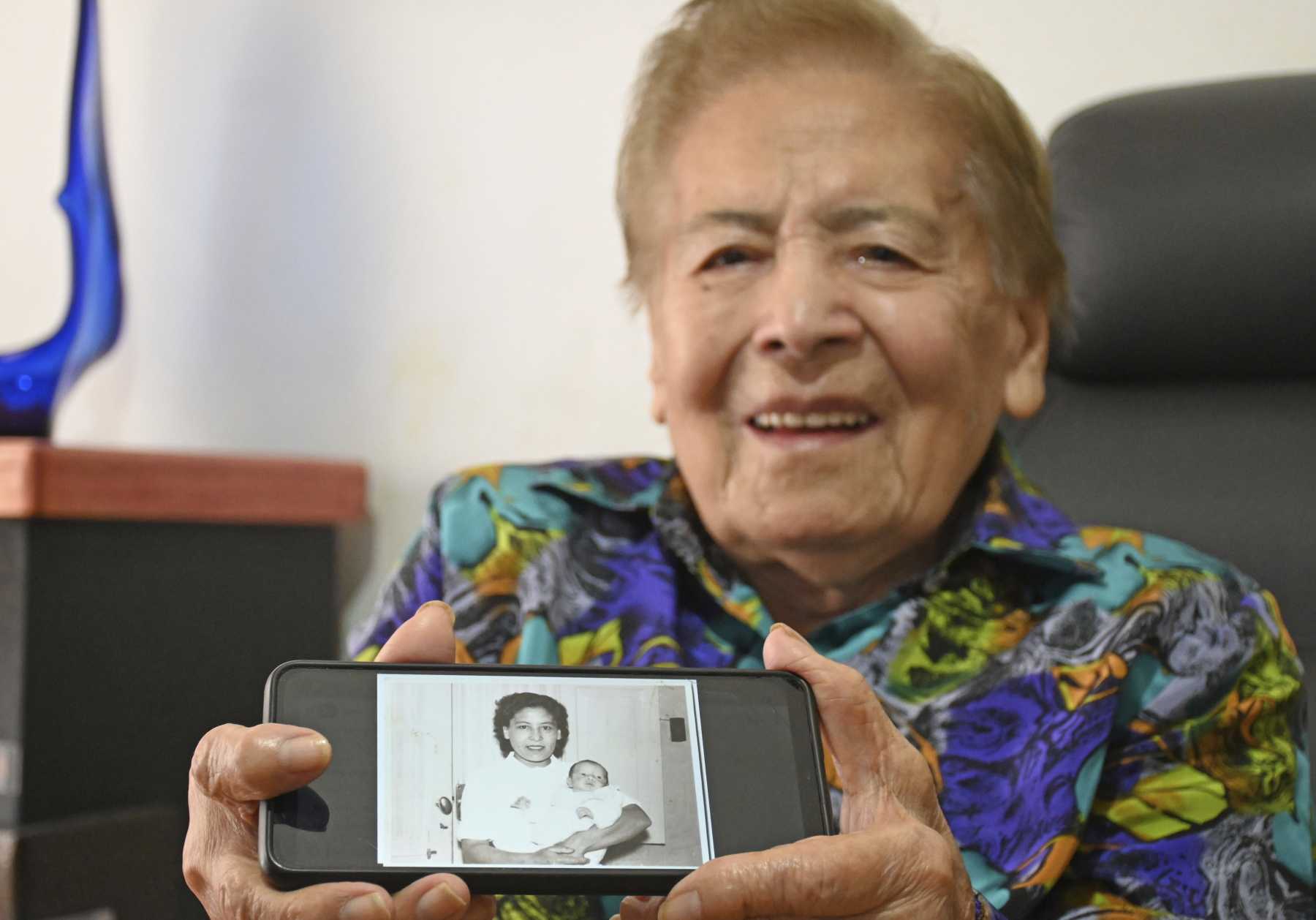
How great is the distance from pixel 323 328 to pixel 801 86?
925 millimetres

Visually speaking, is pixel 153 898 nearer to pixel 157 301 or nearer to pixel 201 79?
pixel 157 301

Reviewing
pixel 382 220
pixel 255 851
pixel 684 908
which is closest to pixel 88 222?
pixel 382 220

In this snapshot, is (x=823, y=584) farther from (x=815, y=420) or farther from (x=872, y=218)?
(x=872, y=218)

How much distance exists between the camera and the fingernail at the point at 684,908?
52cm

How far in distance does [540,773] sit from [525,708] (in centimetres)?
3

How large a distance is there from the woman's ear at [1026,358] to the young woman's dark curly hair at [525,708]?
0.53 meters

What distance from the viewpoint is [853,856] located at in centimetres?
54

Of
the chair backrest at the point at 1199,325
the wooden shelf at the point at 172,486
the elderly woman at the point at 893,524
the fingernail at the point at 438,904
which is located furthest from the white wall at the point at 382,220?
the fingernail at the point at 438,904

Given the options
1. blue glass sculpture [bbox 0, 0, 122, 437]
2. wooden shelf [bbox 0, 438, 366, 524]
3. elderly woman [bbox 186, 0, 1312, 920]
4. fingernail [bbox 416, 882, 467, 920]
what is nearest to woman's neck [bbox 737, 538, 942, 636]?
elderly woman [bbox 186, 0, 1312, 920]

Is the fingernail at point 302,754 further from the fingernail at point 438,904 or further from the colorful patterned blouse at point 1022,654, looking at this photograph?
the colorful patterned blouse at point 1022,654

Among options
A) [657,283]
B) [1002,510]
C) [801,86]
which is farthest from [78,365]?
[1002,510]

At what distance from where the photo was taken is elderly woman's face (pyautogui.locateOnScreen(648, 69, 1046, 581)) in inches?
35.3

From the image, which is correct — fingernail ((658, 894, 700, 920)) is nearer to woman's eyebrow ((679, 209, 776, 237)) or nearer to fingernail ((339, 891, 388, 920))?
fingernail ((339, 891, 388, 920))

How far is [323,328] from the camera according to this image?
5.52 feet
